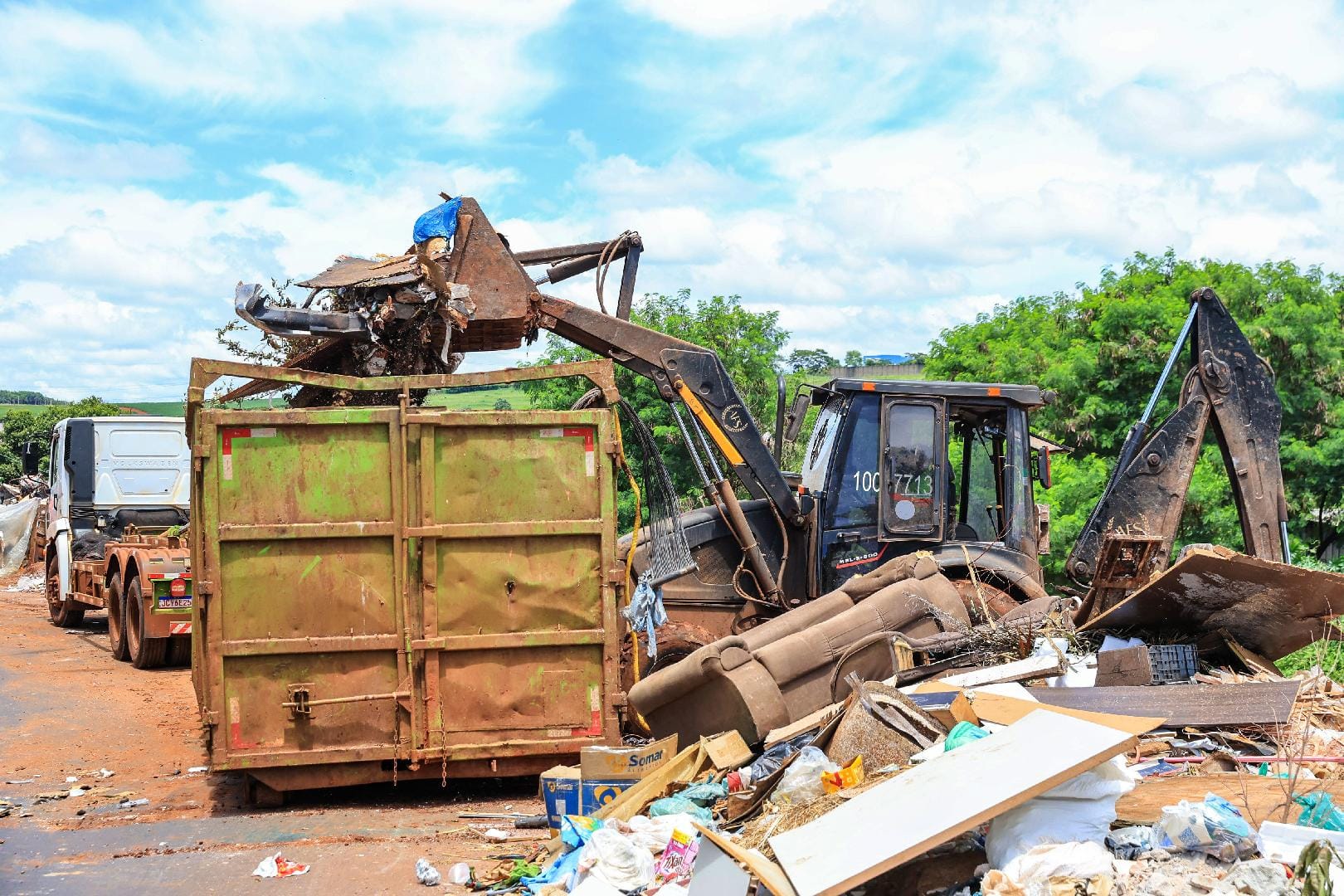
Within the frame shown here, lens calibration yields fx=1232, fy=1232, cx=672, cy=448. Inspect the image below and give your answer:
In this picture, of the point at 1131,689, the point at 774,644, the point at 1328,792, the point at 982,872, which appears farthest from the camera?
the point at 774,644

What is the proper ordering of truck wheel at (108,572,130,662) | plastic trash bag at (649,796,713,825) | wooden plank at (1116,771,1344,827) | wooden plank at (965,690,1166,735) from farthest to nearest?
truck wheel at (108,572,130,662) < plastic trash bag at (649,796,713,825) < wooden plank at (965,690,1166,735) < wooden plank at (1116,771,1344,827)

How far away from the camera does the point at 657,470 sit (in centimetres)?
912

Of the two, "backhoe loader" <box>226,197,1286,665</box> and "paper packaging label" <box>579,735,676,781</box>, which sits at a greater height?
"backhoe loader" <box>226,197,1286,665</box>

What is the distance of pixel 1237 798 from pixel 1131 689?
4.57 ft

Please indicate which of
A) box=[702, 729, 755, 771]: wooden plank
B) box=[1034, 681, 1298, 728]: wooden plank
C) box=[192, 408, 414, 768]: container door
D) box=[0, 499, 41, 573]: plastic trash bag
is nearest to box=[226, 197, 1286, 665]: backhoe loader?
box=[192, 408, 414, 768]: container door

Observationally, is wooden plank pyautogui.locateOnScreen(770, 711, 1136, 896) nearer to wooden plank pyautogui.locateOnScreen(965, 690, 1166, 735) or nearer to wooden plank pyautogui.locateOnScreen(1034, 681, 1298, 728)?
wooden plank pyautogui.locateOnScreen(965, 690, 1166, 735)

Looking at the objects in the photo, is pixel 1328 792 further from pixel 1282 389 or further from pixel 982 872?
pixel 1282 389

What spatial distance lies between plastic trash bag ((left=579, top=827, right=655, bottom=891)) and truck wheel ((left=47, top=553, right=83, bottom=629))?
14933 mm

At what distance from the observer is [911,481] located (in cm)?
910

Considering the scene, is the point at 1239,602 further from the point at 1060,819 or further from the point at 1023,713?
the point at 1060,819

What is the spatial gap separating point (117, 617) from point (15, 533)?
46.5 ft

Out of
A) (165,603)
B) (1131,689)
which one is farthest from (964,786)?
(165,603)

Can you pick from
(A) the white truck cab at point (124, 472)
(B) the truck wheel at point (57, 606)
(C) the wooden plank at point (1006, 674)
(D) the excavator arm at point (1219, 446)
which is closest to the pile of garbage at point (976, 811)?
(C) the wooden plank at point (1006, 674)

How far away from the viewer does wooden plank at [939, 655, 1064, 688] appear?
7.15 metres
